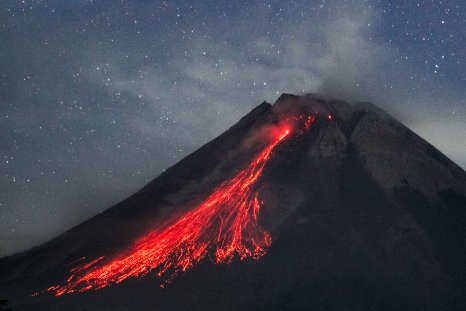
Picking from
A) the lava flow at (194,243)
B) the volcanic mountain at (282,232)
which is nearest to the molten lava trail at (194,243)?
the lava flow at (194,243)

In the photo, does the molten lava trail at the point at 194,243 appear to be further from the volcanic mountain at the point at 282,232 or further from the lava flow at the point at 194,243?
the volcanic mountain at the point at 282,232

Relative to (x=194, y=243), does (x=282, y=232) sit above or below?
below

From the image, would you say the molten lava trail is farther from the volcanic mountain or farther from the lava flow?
the volcanic mountain

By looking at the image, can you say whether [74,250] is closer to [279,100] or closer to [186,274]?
[186,274]

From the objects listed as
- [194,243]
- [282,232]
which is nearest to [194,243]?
[194,243]

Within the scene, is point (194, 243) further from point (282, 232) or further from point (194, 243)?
point (282, 232)

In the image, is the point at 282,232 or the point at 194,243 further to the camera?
the point at 194,243
